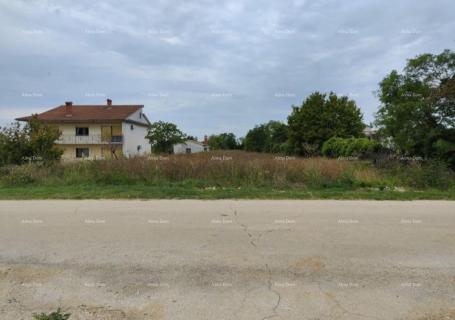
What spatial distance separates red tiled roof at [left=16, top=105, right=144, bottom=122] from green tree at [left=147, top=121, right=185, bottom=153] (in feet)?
18.4

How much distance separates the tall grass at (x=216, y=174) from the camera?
11617 mm

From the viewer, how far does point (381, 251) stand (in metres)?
4.91

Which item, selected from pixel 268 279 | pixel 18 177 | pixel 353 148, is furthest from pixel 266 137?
pixel 268 279

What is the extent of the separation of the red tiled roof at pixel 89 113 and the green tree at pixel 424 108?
32372mm

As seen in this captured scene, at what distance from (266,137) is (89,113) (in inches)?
1348

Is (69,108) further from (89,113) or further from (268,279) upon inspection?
(268,279)

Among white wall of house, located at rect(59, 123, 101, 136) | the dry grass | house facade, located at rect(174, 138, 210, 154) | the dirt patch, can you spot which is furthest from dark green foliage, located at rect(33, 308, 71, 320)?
house facade, located at rect(174, 138, 210, 154)

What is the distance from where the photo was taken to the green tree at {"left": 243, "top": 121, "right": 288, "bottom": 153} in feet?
187

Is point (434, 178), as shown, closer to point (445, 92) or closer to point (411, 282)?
point (445, 92)

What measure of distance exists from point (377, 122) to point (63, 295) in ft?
60.4

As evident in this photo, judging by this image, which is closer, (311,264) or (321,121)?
(311,264)

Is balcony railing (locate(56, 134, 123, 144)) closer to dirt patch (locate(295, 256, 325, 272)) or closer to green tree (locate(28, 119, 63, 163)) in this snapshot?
green tree (locate(28, 119, 63, 163))

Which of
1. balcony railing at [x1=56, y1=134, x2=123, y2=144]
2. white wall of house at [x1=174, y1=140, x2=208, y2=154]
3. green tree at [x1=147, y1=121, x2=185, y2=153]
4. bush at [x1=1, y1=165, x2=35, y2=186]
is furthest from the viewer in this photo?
white wall of house at [x1=174, y1=140, x2=208, y2=154]

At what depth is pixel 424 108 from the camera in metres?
15.0
